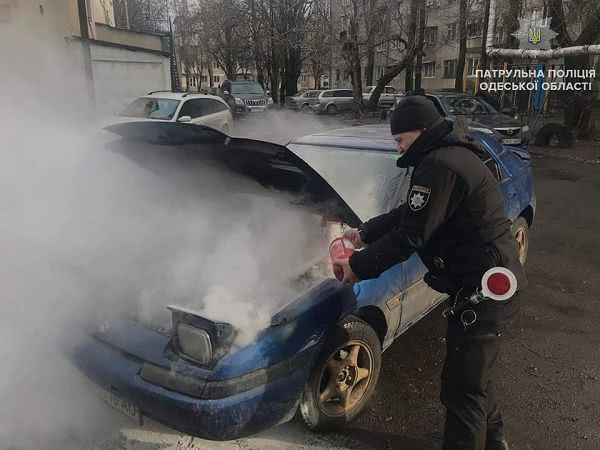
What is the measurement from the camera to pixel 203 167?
3.02 meters

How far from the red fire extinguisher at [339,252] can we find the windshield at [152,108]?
353 inches

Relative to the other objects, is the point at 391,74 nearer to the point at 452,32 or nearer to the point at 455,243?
the point at 452,32

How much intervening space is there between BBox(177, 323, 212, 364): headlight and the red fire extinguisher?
0.62 meters

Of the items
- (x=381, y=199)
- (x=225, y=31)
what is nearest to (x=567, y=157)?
(x=381, y=199)

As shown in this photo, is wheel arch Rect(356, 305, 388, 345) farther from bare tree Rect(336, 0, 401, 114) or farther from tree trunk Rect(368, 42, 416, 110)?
tree trunk Rect(368, 42, 416, 110)

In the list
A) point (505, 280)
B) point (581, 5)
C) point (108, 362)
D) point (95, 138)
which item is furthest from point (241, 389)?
point (581, 5)

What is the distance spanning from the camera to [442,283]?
7.05ft

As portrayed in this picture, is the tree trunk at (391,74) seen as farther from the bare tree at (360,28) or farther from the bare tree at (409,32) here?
the bare tree at (360,28)

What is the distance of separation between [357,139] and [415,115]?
1.84m

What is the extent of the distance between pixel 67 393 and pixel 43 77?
Result: 2.35 m

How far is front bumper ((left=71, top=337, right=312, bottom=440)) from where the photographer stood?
78.4 inches

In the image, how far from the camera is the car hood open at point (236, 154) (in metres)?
2.69

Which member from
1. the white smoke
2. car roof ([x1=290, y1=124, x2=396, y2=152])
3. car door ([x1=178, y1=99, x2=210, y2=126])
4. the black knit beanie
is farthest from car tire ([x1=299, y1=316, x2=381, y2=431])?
car door ([x1=178, y1=99, x2=210, y2=126])

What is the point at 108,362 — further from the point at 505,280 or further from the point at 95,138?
the point at 505,280
